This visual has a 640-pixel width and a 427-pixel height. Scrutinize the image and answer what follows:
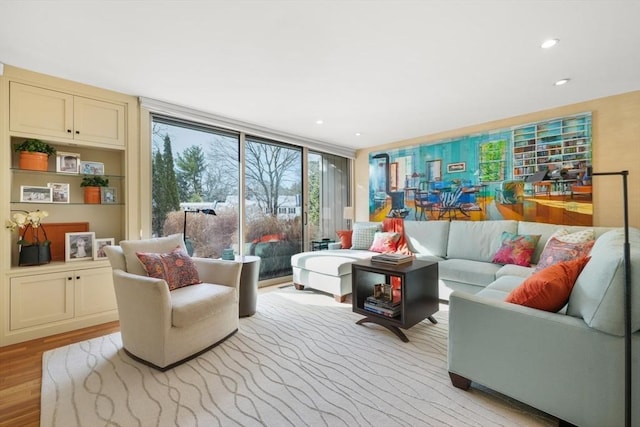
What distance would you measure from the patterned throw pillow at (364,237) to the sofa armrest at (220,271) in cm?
228

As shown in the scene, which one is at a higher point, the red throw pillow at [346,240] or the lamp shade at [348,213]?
the lamp shade at [348,213]

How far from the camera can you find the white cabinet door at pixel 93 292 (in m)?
2.71

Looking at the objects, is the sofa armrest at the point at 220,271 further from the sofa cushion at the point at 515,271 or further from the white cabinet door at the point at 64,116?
the sofa cushion at the point at 515,271

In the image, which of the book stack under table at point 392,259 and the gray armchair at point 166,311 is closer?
the gray armchair at point 166,311

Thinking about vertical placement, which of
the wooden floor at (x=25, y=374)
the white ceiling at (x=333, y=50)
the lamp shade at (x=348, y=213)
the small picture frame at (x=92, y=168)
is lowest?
the wooden floor at (x=25, y=374)

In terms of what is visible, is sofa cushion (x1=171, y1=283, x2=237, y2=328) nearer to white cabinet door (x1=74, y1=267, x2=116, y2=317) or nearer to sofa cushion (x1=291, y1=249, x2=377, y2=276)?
white cabinet door (x1=74, y1=267, x2=116, y2=317)

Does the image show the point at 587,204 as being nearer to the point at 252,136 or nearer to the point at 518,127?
the point at 518,127

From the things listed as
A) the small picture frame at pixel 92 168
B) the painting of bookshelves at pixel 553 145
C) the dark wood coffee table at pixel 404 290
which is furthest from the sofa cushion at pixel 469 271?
the small picture frame at pixel 92 168

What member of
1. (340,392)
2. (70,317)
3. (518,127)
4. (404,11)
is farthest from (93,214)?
(518,127)

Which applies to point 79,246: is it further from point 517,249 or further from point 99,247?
point 517,249

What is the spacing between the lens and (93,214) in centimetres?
300

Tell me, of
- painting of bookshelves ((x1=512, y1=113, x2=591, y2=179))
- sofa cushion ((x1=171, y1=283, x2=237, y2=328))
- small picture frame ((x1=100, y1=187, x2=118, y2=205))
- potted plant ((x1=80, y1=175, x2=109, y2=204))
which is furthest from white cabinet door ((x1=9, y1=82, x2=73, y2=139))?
painting of bookshelves ((x1=512, y1=113, x2=591, y2=179))

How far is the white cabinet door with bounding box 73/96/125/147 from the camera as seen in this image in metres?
2.75

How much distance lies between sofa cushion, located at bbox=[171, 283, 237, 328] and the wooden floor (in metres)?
0.83
